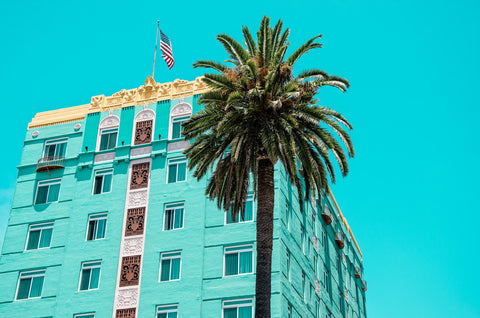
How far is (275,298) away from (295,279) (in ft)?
16.0

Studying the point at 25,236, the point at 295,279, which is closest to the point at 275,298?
the point at 295,279

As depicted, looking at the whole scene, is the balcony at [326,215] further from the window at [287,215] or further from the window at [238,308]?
the window at [238,308]

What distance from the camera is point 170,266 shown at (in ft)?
168

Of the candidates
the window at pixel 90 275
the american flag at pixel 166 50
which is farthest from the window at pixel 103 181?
the american flag at pixel 166 50

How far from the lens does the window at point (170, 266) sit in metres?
50.6

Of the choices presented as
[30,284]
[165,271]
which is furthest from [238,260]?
[30,284]

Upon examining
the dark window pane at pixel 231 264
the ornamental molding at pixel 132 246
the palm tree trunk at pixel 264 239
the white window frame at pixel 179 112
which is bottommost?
the palm tree trunk at pixel 264 239

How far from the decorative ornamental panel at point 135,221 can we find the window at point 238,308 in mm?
9495

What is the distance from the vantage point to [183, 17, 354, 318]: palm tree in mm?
36969

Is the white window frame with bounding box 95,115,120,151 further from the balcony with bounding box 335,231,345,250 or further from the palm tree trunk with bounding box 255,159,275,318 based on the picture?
the palm tree trunk with bounding box 255,159,275,318

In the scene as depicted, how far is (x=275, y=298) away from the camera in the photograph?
47.4m

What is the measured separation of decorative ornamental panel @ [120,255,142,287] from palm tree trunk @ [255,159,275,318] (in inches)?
692

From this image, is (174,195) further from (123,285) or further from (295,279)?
(295,279)

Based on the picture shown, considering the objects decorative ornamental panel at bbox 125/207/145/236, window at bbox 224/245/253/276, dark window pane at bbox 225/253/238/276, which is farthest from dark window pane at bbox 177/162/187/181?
dark window pane at bbox 225/253/238/276
